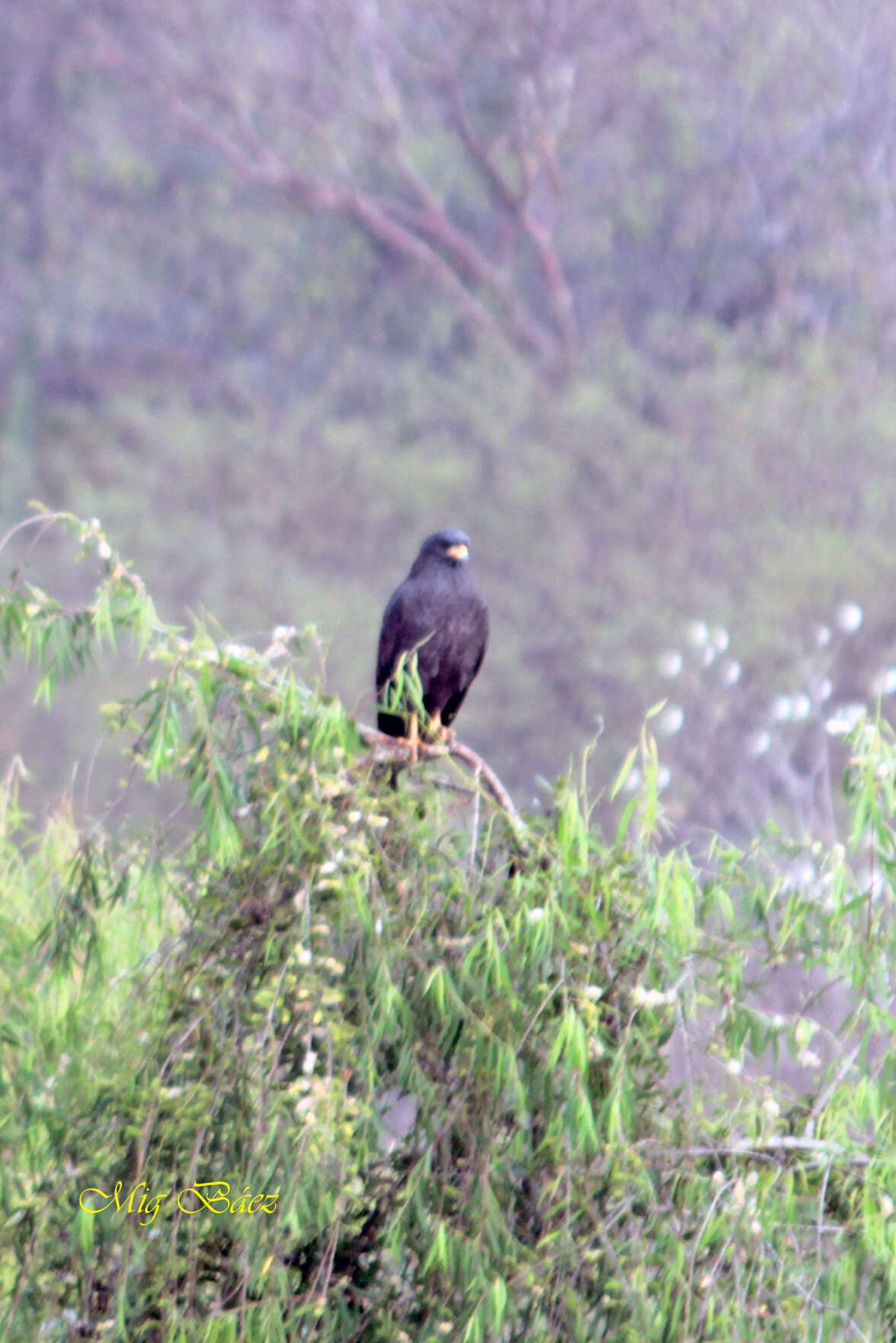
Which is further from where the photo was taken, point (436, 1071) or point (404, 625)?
point (404, 625)

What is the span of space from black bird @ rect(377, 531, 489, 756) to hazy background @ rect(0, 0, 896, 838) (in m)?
6.21

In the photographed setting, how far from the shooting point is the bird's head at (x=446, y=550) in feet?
10.9

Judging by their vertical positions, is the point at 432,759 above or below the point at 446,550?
below

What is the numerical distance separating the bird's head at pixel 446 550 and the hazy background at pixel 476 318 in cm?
620

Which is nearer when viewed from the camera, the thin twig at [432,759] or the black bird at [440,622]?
the thin twig at [432,759]

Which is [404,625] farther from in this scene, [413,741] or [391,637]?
[413,741]

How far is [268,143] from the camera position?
34.6ft

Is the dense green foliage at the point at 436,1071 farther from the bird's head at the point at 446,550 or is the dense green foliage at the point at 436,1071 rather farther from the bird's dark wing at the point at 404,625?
the bird's head at the point at 446,550

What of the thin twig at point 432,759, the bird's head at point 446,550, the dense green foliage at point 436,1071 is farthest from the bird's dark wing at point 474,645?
the dense green foliage at point 436,1071

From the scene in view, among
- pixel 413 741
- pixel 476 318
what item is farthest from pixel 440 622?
pixel 476 318

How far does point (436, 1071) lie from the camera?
6.15ft

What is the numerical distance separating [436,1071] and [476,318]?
9.10 meters

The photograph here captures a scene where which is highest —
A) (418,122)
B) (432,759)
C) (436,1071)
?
(418,122)

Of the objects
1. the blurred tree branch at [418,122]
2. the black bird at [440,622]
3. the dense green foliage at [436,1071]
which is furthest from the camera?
the blurred tree branch at [418,122]
